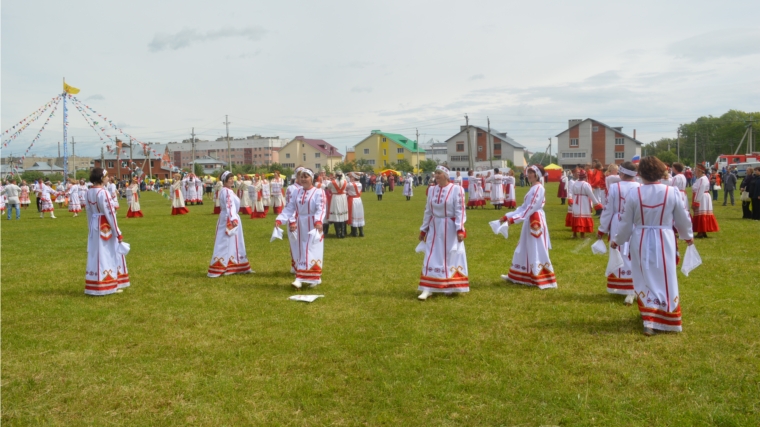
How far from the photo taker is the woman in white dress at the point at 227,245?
34.4 ft

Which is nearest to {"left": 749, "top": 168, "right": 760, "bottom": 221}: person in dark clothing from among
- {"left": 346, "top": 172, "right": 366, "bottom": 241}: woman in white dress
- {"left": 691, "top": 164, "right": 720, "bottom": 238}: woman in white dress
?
{"left": 691, "top": 164, "right": 720, "bottom": 238}: woman in white dress

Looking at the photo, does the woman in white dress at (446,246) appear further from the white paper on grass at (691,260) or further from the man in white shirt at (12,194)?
the man in white shirt at (12,194)

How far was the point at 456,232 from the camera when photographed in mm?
8555

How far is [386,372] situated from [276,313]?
9.03 feet

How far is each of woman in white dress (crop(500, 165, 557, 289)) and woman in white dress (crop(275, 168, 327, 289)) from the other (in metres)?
3.00

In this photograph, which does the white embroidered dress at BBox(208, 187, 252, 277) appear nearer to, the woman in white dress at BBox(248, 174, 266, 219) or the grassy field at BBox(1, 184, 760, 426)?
the grassy field at BBox(1, 184, 760, 426)

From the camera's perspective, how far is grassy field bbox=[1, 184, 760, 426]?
472 cm

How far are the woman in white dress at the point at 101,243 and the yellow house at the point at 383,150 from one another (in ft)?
293

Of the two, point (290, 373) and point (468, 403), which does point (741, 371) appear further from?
point (290, 373)

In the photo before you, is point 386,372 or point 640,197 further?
point 640,197

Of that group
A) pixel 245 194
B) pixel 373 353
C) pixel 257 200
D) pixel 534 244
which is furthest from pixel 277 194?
pixel 373 353

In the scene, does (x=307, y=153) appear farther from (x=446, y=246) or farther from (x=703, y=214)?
(x=446, y=246)

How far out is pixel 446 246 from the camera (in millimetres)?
8562

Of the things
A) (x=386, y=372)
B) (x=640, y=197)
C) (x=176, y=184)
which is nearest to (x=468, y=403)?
(x=386, y=372)
